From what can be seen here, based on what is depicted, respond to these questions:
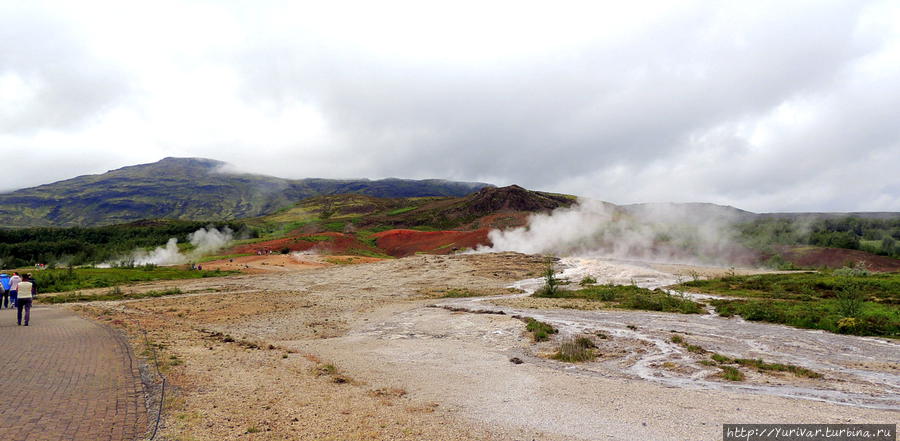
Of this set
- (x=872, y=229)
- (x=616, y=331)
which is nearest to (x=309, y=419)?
(x=616, y=331)

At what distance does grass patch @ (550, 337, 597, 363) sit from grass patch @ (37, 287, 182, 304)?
101ft

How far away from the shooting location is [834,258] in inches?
2152

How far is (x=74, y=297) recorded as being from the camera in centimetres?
3070

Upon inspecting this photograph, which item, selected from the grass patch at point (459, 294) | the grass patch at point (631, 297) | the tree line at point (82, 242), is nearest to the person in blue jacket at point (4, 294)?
the grass patch at point (459, 294)

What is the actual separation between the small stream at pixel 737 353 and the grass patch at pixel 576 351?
1.46 ft

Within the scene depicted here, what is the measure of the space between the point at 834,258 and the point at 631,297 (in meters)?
43.4

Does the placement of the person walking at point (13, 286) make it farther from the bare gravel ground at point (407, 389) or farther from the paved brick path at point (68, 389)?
the paved brick path at point (68, 389)

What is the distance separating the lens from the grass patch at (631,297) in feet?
88.3

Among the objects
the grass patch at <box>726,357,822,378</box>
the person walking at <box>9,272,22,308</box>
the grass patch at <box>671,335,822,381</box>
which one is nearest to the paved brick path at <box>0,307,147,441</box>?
the person walking at <box>9,272,22,308</box>

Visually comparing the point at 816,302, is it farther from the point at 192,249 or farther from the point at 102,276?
the point at 192,249

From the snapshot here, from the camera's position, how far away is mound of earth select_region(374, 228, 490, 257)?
236 ft

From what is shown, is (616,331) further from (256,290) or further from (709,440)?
(256,290)

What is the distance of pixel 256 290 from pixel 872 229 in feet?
321

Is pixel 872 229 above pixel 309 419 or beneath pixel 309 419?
above
